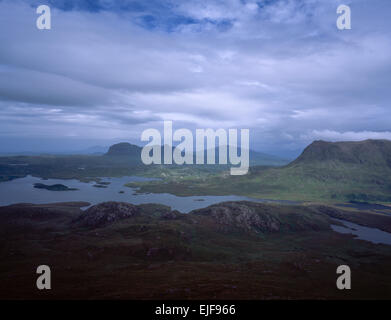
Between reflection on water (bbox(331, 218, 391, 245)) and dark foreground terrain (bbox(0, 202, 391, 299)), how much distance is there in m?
7.29

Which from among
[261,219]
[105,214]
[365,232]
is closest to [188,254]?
[105,214]

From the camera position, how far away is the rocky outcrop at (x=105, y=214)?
11494 centimetres

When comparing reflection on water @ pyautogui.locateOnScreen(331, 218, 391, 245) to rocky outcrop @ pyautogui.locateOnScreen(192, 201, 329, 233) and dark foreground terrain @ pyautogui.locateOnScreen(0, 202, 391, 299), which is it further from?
rocky outcrop @ pyautogui.locateOnScreen(192, 201, 329, 233)

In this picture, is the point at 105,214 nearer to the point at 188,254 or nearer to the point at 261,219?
the point at 188,254

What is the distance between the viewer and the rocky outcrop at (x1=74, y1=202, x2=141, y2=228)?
115 meters

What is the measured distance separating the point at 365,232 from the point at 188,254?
358ft

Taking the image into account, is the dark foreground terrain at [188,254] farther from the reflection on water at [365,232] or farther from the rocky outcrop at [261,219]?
the reflection on water at [365,232]

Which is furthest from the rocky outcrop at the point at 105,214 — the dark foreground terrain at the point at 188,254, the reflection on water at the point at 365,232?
the reflection on water at the point at 365,232

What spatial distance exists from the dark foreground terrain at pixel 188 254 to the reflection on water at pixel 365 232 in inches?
287

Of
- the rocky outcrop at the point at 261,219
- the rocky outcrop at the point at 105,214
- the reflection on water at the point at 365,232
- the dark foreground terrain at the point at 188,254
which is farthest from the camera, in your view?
the rocky outcrop at the point at 261,219

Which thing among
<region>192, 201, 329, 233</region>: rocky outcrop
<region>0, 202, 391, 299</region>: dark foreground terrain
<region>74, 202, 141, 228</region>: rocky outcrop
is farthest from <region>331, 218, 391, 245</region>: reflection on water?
<region>74, 202, 141, 228</region>: rocky outcrop
